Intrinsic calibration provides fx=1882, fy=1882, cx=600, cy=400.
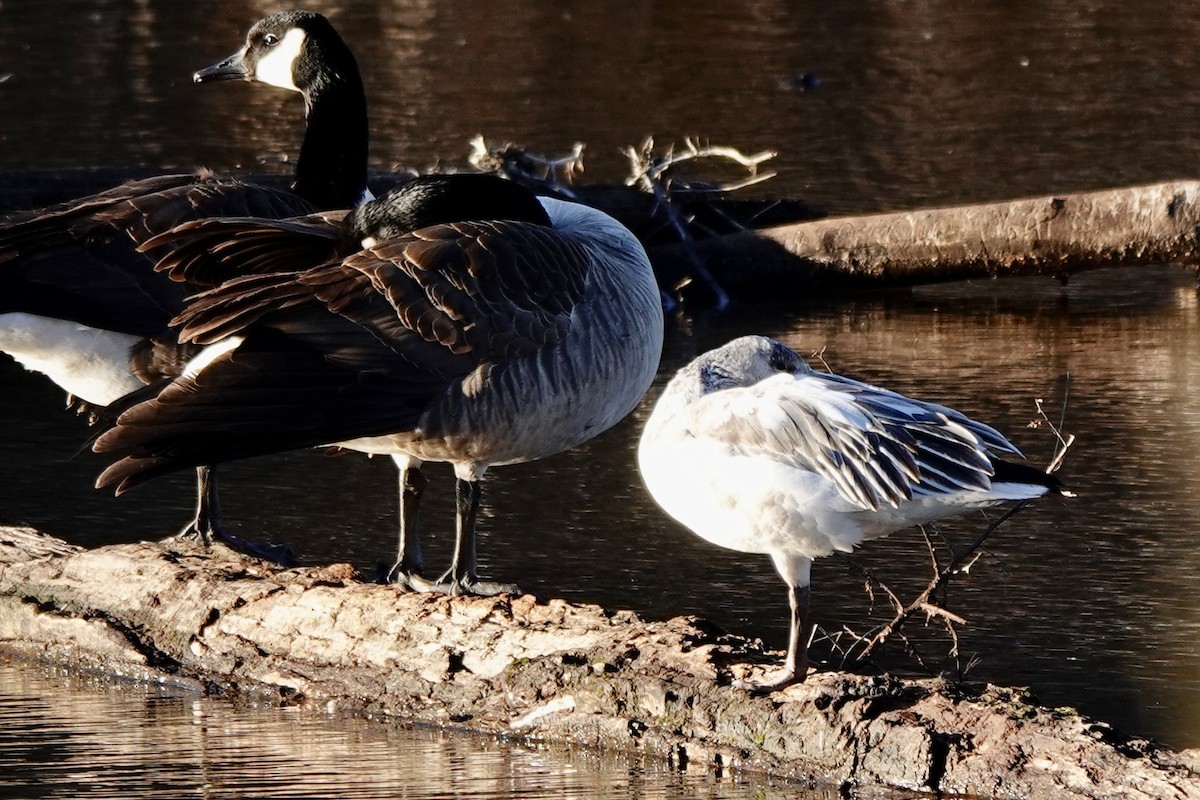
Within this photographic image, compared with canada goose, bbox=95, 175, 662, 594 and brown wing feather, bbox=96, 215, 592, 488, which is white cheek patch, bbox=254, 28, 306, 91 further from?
brown wing feather, bbox=96, 215, 592, 488

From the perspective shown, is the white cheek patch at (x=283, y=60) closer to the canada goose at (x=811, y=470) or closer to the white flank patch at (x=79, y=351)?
the white flank patch at (x=79, y=351)

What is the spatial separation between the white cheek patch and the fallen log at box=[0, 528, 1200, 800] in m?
2.52

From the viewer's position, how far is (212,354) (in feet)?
18.3

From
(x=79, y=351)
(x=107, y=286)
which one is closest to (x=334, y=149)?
(x=107, y=286)

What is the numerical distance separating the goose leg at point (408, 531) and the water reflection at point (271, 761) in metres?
0.82

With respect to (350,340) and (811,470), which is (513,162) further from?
(811,470)

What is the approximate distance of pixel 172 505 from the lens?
7.75 meters

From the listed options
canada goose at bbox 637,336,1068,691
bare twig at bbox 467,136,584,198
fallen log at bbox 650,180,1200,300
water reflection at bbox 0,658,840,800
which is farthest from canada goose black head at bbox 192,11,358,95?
fallen log at bbox 650,180,1200,300

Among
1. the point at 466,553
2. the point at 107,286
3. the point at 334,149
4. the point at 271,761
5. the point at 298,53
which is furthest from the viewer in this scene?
the point at 298,53

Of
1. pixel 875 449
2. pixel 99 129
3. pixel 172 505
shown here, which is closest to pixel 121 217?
pixel 172 505

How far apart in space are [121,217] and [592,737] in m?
2.83

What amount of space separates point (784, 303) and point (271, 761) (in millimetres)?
7190

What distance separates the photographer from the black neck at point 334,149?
25.2 feet

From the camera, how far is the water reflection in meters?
4.74
